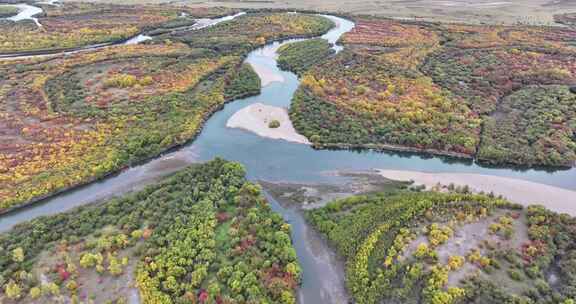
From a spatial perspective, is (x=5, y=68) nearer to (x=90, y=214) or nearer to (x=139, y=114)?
(x=139, y=114)

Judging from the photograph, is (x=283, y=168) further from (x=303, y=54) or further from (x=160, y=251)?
(x=303, y=54)

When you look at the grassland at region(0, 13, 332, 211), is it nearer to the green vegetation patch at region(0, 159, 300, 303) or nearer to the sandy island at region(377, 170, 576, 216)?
the green vegetation patch at region(0, 159, 300, 303)

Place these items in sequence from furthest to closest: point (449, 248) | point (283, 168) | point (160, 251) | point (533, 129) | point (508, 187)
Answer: point (533, 129) → point (283, 168) → point (508, 187) → point (449, 248) → point (160, 251)

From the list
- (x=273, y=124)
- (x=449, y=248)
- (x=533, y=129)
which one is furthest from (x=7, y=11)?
(x=449, y=248)

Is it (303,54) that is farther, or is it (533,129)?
(303,54)

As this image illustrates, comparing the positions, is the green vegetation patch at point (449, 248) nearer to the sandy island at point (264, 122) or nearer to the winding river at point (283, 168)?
the winding river at point (283, 168)

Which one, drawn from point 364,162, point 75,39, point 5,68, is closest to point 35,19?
point 75,39
